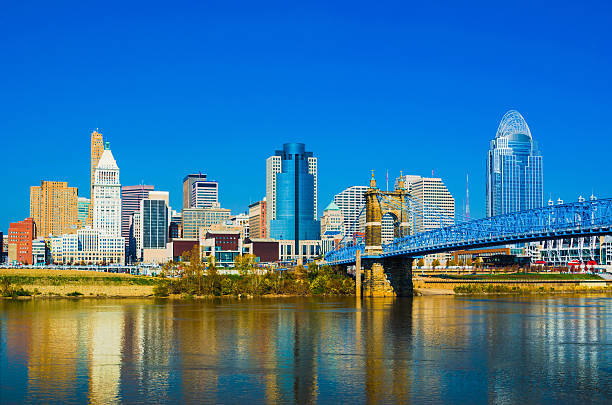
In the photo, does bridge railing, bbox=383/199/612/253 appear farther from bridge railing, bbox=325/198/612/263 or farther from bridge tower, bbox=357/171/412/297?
bridge tower, bbox=357/171/412/297

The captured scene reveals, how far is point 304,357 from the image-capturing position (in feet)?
162

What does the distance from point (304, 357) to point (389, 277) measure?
229 feet

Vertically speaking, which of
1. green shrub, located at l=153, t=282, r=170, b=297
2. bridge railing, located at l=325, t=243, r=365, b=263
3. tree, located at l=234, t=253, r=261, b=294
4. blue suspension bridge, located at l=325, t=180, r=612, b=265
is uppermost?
blue suspension bridge, located at l=325, t=180, r=612, b=265

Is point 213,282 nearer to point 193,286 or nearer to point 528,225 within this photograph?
point 193,286

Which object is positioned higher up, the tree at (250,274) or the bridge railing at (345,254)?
the bridge railing at (345,254)

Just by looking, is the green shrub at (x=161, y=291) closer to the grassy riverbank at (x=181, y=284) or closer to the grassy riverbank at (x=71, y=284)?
the grassy riverbank at (x=181, y=284)

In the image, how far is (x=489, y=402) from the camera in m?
36.3

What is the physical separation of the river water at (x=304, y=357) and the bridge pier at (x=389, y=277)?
33759 mm

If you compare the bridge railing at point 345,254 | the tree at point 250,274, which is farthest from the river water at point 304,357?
the bridge railing at point 345,254

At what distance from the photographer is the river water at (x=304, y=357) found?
38031 millimetres

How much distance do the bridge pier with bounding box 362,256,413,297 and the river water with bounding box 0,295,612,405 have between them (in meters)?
33.8

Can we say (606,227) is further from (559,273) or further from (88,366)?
(559,273)

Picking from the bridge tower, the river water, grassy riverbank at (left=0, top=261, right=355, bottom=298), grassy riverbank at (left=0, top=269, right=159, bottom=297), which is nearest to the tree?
grassy riverbank at (left=0, top=261, right=355, bottom=298)

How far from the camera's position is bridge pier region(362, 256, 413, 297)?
382 feet
